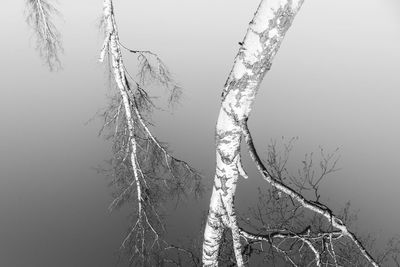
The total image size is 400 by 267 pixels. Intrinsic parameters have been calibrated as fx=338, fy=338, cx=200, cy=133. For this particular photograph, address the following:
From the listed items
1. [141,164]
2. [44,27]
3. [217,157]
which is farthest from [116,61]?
[217,157]

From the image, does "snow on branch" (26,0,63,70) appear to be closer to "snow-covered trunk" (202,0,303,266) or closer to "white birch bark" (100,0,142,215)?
"white birch bark" (100,0,142,215)

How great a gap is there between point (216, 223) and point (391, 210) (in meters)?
11.8

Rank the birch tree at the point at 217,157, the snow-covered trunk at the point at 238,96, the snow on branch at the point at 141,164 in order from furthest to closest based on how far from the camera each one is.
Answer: the snow on branch at the point at 141,164 → the birch tree at the point at 217,157 → the snow-covered trunk at the point at 238,96

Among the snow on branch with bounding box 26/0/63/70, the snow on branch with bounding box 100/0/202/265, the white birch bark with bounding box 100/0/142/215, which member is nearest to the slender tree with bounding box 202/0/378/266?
the snow on branch with bounding box 100/0/202/265

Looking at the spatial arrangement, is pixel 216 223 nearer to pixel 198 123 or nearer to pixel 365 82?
pixel 198 123

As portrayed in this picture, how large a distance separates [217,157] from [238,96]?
0.56 meters

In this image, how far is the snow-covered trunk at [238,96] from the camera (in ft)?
6.09

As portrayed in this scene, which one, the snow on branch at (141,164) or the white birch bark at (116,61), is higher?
the white birch bark at (116,61)

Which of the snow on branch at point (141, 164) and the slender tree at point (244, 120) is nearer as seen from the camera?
the slender tree at point (244, 120)

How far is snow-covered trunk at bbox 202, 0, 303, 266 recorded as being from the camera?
6.09 feet

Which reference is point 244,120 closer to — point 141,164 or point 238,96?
point 238,96

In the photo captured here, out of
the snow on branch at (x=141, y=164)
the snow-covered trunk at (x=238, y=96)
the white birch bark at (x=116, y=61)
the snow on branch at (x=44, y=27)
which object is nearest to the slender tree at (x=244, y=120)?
the snow-covered trunk at (x=238, y=96)

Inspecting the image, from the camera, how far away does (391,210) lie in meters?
12.2

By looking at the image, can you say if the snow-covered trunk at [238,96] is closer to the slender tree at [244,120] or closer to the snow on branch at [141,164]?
the slender tree at [244,120]
